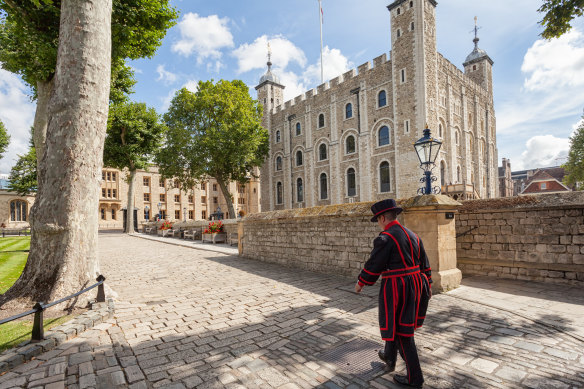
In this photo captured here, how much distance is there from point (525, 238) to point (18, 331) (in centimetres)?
984

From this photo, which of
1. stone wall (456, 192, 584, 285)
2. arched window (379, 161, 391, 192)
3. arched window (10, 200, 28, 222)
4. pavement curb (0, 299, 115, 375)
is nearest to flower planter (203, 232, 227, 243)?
pavement curb (0, 299, 115, 375)

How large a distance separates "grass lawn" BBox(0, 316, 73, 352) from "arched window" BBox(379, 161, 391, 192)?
27587mm

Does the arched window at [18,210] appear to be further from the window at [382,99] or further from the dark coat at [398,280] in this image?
the dark coat at [398,280]

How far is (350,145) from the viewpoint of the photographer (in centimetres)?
3244

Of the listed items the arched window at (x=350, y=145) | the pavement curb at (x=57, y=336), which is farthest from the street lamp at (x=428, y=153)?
the arched window at (x=350, y=145)

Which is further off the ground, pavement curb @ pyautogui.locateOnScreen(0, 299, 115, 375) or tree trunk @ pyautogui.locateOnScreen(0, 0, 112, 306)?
tree trunk @ pyautogui.locateOnScreen(0, 0, 112, 306)

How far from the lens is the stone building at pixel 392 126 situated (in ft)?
87.0

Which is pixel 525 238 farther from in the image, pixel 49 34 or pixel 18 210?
pixel 18 210

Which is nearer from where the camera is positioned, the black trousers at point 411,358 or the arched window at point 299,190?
the black trousers at point 411,358

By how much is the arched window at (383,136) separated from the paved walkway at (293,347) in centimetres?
2447

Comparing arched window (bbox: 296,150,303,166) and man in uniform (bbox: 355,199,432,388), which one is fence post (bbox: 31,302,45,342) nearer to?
man in uniform (bbox: 355,199,432,388)

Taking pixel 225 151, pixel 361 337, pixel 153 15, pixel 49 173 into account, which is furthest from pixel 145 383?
pixel 225 151

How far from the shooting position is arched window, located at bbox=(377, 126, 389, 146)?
95.0ft

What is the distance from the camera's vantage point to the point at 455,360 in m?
3.22
